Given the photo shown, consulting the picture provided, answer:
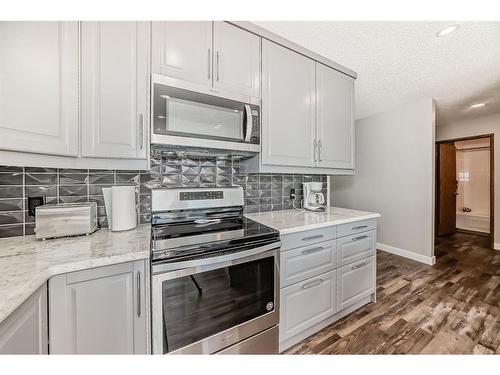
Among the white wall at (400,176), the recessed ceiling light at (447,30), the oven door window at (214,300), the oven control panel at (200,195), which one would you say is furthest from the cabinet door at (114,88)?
the white wall at (400,176)

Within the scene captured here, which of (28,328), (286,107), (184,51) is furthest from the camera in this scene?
(286,107)

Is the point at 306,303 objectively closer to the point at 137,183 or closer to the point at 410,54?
the point at 137,183

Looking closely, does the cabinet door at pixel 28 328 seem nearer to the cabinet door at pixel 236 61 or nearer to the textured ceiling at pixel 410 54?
the cabinet door at pixel 236 61

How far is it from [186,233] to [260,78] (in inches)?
49.2

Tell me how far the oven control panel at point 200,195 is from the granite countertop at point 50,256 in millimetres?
399

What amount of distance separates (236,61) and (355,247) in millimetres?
1762

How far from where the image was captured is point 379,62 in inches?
76.2

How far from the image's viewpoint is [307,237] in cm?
145

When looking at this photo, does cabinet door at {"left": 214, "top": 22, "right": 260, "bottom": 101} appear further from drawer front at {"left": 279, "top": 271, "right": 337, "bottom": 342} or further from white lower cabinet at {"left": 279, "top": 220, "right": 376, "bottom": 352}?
drawer front at {"left": 279, "top": 271, "right": 337, "bottom": 342}

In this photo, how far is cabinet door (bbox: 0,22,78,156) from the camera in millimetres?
839

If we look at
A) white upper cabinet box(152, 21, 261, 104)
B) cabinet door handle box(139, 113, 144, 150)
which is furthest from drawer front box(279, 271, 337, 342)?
white upper cabinet box(152, 21, 261, 104)

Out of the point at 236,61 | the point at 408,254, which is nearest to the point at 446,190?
the point at 408,254
